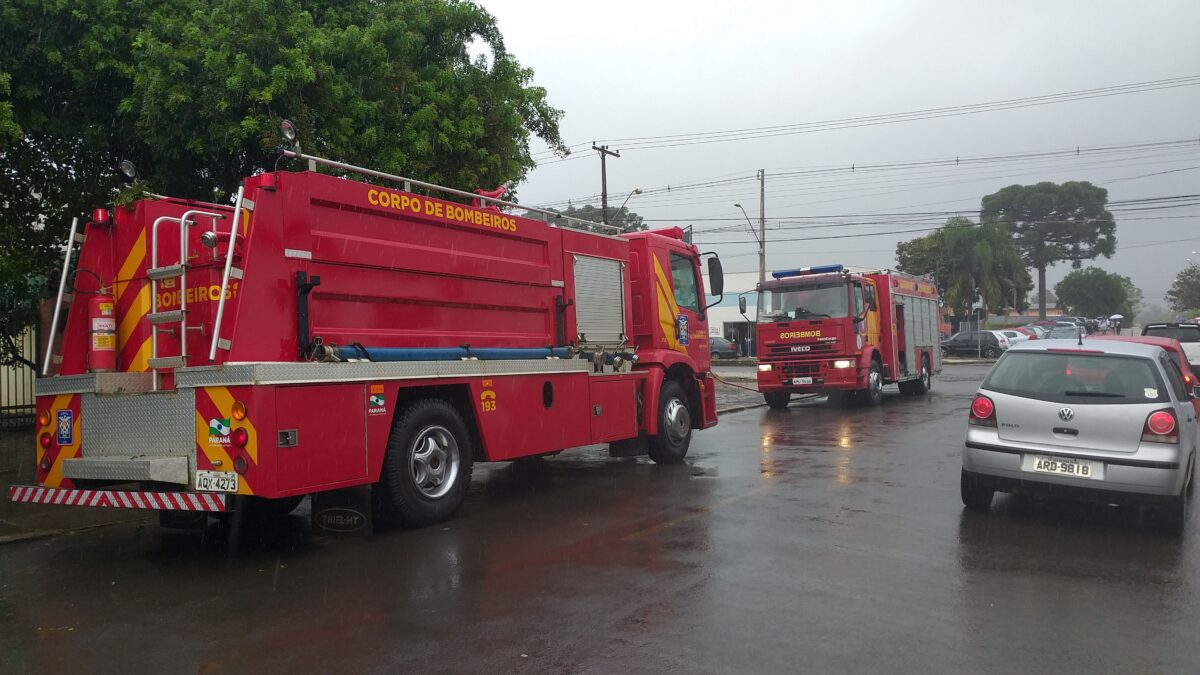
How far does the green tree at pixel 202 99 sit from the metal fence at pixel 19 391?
318cm

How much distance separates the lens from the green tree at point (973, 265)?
55.4m

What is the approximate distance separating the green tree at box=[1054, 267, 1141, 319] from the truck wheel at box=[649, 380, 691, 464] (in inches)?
3493

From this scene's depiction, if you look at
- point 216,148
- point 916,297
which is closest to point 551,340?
point 216,148

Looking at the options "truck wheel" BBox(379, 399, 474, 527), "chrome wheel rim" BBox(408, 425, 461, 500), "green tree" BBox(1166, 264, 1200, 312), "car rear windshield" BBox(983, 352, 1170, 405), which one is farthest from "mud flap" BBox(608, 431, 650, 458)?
"green tree" BBox(1166, 264, 1200, 312)

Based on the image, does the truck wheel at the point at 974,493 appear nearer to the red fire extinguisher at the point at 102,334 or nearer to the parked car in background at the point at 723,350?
the red fire extinguisher at the point at 102,334

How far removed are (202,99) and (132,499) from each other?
585 cm

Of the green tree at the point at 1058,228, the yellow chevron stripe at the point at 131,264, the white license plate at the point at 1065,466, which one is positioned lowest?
the white license plate at the point at 1065,466

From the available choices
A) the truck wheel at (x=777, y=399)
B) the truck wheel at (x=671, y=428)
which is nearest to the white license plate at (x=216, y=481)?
the truck wheel at (x=671, y=428)

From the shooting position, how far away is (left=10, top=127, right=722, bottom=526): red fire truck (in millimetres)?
6141

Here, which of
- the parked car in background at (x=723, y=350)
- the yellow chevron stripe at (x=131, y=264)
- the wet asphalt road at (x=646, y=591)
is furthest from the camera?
the parked car in background at (x=723, y=350)

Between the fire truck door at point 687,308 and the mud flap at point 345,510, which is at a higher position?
the fire truck door at point 687,308

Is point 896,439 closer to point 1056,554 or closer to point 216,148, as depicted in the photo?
point 1056,554

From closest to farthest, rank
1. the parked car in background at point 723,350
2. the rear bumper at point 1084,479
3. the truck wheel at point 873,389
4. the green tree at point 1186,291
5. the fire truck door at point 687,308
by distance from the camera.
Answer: the rear bumper at point 1084,479 < the fire truck door at point 687,308 < the truck wheel at point 873,389 < the parked car in background at point 723,350 < the green tree at point 1186,291

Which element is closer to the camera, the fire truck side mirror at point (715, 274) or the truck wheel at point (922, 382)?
the fire truck side mirror at point (715, 274)
